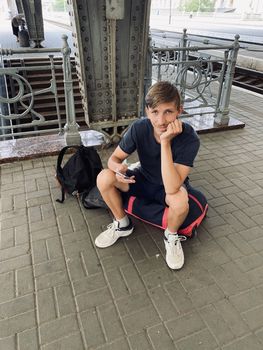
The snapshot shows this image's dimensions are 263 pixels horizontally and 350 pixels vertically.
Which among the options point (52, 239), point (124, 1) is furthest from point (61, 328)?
point (124, 1)

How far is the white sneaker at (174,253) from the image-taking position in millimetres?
2130

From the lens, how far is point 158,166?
2.25 meters

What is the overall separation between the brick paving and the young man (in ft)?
0.47

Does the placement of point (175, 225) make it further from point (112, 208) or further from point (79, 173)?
point (79, 173)

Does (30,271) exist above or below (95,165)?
below

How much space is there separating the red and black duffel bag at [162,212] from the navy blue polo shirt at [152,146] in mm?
205

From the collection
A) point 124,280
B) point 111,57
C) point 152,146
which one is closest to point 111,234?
point 124,280

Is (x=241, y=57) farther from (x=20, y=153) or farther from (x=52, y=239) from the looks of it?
(x=52, y=239)

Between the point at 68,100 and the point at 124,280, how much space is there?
242 centimetres

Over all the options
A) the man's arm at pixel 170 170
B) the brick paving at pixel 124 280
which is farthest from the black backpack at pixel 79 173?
the man's arm at pixel 170 170

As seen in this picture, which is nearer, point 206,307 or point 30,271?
point 206,307

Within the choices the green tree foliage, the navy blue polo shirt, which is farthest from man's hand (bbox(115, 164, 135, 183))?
the green tree foliage

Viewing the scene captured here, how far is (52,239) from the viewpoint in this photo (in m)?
2.42

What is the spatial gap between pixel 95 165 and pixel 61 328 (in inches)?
61.1
